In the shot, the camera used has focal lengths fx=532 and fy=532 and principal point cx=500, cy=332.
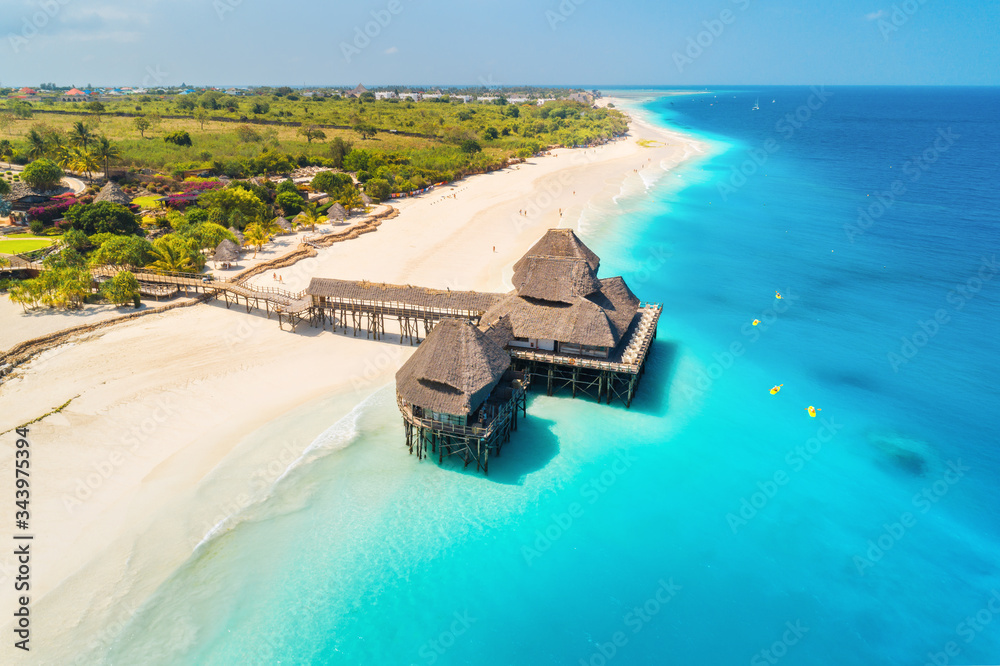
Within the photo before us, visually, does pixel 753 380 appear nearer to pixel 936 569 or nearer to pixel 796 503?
pixel 796 503

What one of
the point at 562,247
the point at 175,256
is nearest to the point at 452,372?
the point at 562,247

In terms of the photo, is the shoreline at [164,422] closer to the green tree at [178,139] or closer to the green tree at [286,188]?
the green tree at [286,188]

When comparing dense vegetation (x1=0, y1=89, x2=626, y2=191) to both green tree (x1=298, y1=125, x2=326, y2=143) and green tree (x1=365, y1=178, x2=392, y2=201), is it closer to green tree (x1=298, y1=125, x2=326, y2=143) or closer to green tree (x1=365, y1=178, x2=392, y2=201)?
green tree (x1=298, y1=125, x2=326, y2=143)

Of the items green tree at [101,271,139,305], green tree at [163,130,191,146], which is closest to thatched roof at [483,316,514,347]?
green tree at [101,271,139,305]

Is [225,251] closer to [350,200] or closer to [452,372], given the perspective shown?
[350,200]

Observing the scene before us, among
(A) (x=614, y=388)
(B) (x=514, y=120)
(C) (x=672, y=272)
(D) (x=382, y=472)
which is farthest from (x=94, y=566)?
(B) (x=514, y=120)

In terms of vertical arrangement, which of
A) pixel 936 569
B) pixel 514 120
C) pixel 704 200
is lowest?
pixel 936 569
